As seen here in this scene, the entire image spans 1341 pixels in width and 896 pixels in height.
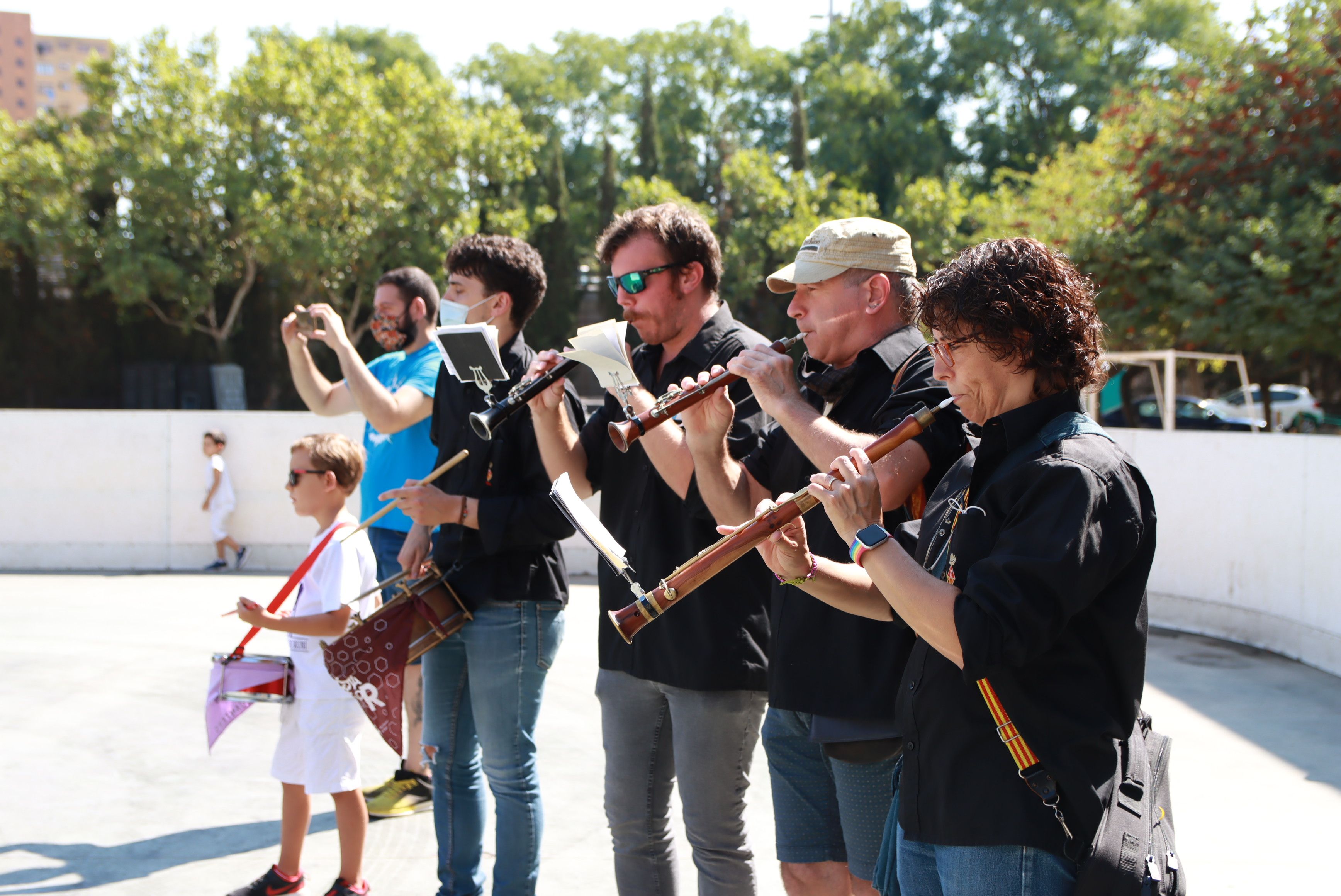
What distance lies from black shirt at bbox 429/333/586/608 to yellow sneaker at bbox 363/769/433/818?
1.45 meters

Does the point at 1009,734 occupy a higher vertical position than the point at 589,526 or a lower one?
lower

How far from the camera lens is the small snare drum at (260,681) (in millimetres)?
3465

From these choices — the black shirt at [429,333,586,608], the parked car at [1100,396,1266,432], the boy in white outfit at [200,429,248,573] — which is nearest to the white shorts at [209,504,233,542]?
the boy in white outfit at [200,429,248,573]

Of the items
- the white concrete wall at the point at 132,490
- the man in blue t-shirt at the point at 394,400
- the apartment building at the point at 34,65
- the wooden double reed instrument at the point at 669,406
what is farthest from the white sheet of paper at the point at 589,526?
the apartment building at the point at 34,65

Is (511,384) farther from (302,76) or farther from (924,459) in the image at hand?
(302,76)

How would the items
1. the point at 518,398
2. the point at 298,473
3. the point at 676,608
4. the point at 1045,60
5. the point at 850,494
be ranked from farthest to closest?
1. the point at 1045,60
2. the point at 298,473
3. the point at 518,398
4. the point at 676,608
5. the point at 850,494

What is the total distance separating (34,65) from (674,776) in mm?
115650

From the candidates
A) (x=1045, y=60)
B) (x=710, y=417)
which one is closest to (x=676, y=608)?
(x=710, y=417)

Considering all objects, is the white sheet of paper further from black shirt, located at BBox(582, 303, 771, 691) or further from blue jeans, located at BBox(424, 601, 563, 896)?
blue jeans, located at BBox(424, 601, 563, 896)

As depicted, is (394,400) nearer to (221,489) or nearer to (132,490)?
(221,489)

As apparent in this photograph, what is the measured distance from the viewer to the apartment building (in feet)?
297

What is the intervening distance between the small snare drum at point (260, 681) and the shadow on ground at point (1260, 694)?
4.46m

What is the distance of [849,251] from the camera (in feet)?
8.05

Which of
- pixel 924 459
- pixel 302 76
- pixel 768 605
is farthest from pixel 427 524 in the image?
pixel 302 76
